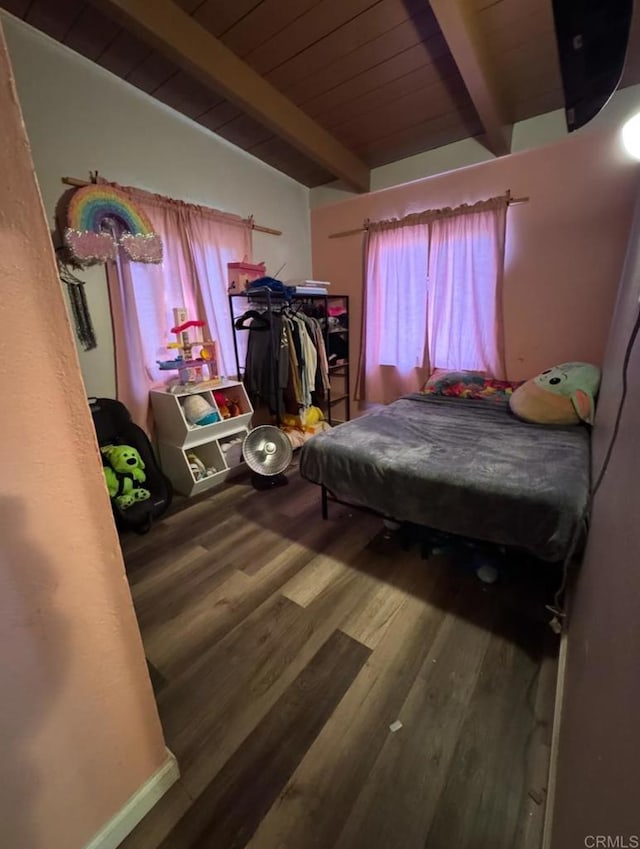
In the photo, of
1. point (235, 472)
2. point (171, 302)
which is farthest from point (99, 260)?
point (235, 472)

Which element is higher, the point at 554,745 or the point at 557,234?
the point at 557,234

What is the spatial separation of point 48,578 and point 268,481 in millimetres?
2094

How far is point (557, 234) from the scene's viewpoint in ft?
8.48

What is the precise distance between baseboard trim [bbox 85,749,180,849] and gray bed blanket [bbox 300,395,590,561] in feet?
4.12

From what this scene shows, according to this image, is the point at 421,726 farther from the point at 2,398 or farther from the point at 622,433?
the point at 2,398

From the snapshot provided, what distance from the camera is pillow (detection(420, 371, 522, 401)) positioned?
275 centimetres

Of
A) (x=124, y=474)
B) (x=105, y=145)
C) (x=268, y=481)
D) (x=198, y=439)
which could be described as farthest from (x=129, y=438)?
(x=105, y=145)

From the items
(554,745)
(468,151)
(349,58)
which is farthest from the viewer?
(468,151)

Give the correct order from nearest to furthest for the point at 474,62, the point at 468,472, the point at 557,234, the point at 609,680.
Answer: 1. the point at 609,680
2. the point at 468,472
3. the point at 474,62
4. the point at 557,234

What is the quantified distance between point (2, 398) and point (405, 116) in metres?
3.19

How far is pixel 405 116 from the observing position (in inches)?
99.3

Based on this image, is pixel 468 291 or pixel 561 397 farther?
pixel 468 291

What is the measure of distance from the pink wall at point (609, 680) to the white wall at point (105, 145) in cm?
281

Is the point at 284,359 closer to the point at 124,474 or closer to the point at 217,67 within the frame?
the point at 124,474
